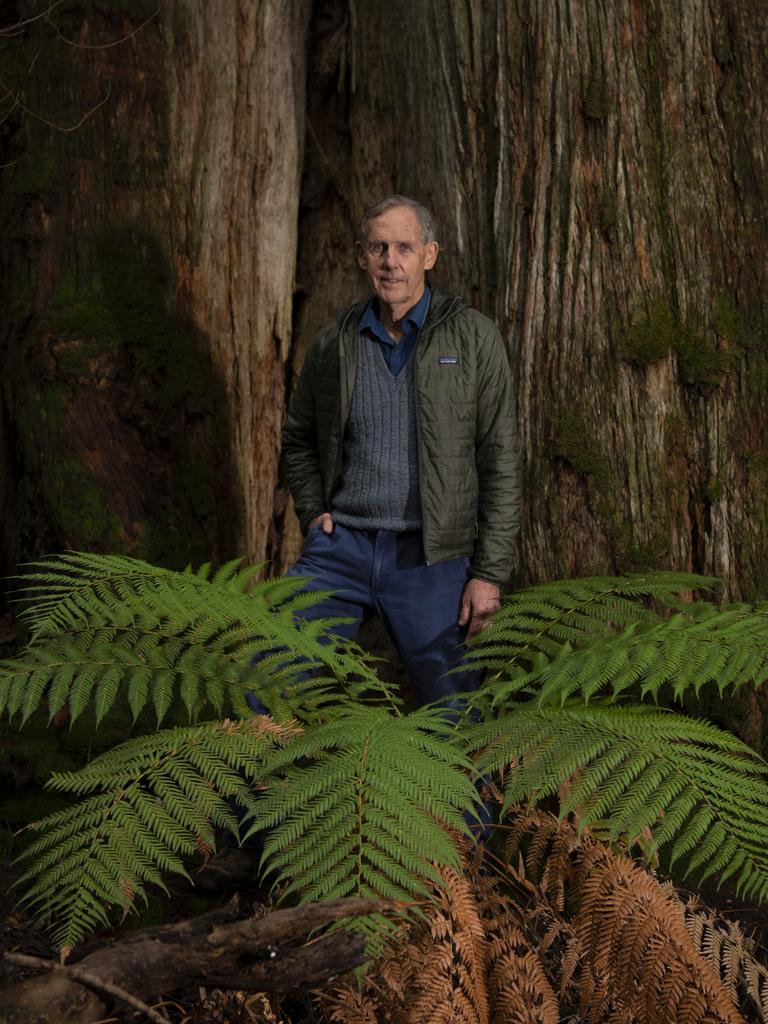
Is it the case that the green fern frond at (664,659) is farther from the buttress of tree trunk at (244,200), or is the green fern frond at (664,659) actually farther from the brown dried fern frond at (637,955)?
the buttress of tree trunk at (244,200)

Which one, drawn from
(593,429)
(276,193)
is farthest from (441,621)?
(276,193)

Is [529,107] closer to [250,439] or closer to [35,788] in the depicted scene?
[250,439]

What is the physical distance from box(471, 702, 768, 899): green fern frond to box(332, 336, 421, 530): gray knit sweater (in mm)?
1008

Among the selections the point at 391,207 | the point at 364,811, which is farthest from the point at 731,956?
the point at 391,207

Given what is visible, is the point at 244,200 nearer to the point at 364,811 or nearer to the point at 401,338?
the point at 401,338

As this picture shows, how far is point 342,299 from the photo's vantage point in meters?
4.87

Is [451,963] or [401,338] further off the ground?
[401,338]

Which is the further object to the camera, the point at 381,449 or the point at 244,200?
the point at 244,200

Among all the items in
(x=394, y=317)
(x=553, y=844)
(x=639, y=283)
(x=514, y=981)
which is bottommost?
(x=514, y=981)

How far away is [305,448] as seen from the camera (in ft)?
12.8

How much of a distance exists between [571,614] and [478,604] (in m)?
0.36

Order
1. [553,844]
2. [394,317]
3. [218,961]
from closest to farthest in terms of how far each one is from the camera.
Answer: [218,961], [553,844], [394,317]

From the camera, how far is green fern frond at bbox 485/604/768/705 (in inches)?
105

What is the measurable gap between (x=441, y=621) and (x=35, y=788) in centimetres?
156
